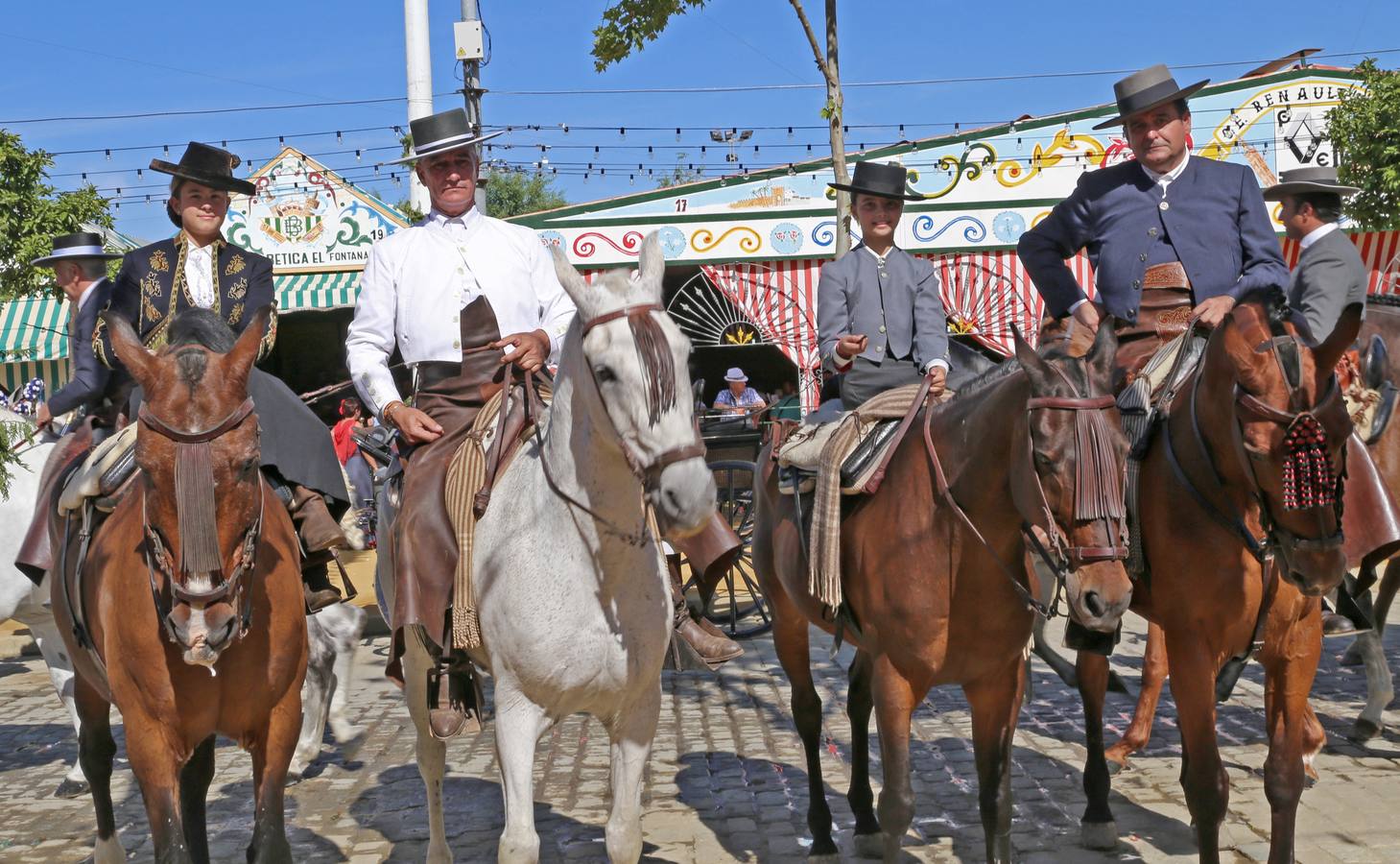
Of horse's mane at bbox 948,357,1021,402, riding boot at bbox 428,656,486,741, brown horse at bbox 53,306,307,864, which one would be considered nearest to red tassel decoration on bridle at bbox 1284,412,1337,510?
horse's mane at bbox 948,357,1021,402

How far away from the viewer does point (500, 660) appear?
4.08 metres

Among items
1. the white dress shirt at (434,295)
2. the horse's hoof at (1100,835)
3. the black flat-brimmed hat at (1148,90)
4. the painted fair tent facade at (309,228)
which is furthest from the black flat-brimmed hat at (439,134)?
the painted fair tent facade at (309,228)

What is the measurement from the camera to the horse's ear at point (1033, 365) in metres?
4.11

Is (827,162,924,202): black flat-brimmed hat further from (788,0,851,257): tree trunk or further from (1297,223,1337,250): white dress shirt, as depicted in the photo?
(788,0,851,257): tree trunk

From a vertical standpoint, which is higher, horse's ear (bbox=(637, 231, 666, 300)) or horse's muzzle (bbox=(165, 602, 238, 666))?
horse's ear (bbox=(637, 231, 666, 300))

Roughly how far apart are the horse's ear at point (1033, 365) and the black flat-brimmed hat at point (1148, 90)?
1688 mm

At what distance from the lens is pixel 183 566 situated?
3783 mm

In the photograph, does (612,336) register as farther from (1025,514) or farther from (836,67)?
(836,67)

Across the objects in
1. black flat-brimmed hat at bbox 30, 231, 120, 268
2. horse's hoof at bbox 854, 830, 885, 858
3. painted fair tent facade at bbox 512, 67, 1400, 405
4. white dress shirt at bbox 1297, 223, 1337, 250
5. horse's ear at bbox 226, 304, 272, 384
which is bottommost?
horse's hoof at bbox 854, 830, 885, 858

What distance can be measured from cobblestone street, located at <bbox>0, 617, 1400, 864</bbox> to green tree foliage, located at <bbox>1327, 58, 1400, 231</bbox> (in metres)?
6.86

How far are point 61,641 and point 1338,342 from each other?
656cm

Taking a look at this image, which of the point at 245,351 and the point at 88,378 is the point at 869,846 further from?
the point at 88,378

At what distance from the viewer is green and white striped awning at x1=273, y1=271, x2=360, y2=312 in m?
18.2

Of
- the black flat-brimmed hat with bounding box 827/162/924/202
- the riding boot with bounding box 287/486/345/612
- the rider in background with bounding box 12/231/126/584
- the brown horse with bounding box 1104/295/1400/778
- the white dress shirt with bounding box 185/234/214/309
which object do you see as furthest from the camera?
the brown horse with bounding box 1104/295/1400/778
